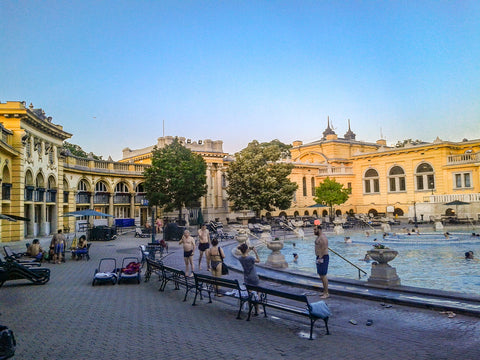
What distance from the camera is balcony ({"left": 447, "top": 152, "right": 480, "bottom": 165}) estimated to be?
4324cm

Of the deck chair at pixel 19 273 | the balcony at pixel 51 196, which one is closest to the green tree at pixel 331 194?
the balcony at pixel 51 196

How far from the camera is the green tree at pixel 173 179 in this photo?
36.3 metres

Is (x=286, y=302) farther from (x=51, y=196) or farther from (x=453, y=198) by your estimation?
(x=453, y=198)

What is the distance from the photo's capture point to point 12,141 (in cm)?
2355

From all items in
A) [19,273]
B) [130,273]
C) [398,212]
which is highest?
[398,212]

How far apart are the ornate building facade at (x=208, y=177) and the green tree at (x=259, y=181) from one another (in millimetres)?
3891

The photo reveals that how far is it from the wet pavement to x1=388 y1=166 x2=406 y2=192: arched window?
4441 centimetres

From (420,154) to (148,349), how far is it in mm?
48272

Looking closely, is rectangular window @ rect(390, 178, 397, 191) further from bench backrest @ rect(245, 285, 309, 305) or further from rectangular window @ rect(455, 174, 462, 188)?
bench backrest @ rect(245, 285, 309, 305)

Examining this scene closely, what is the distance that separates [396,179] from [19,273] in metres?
47.6

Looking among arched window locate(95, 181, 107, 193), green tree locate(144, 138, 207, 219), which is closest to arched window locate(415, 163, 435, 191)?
green tree locate(144, 138, 207, 219)

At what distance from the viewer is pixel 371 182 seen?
53.9m

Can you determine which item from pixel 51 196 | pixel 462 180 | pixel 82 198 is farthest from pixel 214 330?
pixel 462 180

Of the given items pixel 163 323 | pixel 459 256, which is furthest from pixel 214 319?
pixel 459 256
